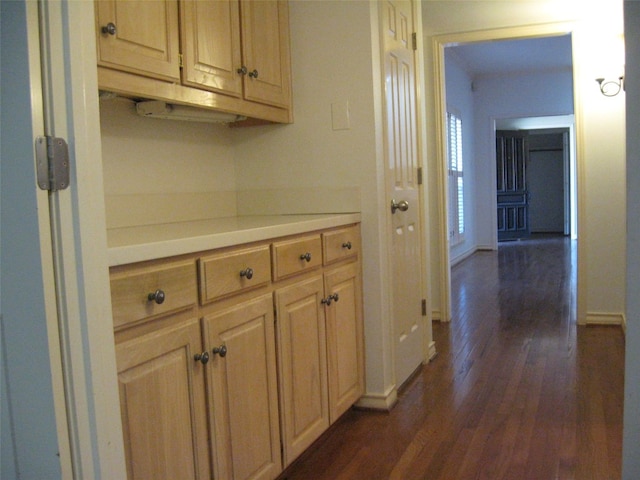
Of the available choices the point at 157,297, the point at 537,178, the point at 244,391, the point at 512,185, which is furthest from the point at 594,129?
the point at 537,178

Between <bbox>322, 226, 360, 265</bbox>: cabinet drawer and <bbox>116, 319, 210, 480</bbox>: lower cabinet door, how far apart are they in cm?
85

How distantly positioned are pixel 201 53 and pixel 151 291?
973 millimetres

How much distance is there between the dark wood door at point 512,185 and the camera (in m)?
10.5

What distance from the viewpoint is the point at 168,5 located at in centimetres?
184

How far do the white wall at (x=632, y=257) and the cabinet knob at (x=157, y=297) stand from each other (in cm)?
94

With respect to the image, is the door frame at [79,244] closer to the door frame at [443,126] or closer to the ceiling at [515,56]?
the door frame at [443,126]

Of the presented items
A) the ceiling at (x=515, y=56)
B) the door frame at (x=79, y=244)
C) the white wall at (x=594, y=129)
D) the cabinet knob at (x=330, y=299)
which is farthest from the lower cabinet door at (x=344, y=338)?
the ceiling at (x=515, y=56)

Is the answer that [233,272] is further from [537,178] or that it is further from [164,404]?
[537,178]

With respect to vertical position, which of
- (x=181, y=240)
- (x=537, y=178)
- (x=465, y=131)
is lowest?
(x=181, y=240)

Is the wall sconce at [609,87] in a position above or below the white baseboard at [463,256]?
above

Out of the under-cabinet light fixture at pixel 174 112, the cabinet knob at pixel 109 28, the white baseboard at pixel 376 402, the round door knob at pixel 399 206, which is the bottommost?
the white baseboard at pixel 376 402

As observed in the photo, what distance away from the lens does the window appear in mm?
7445

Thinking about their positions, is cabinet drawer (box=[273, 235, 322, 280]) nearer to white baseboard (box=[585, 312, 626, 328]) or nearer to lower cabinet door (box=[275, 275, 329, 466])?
lower cabinet door (box=[275, 275, 329, 466])

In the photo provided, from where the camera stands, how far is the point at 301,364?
2.05m
